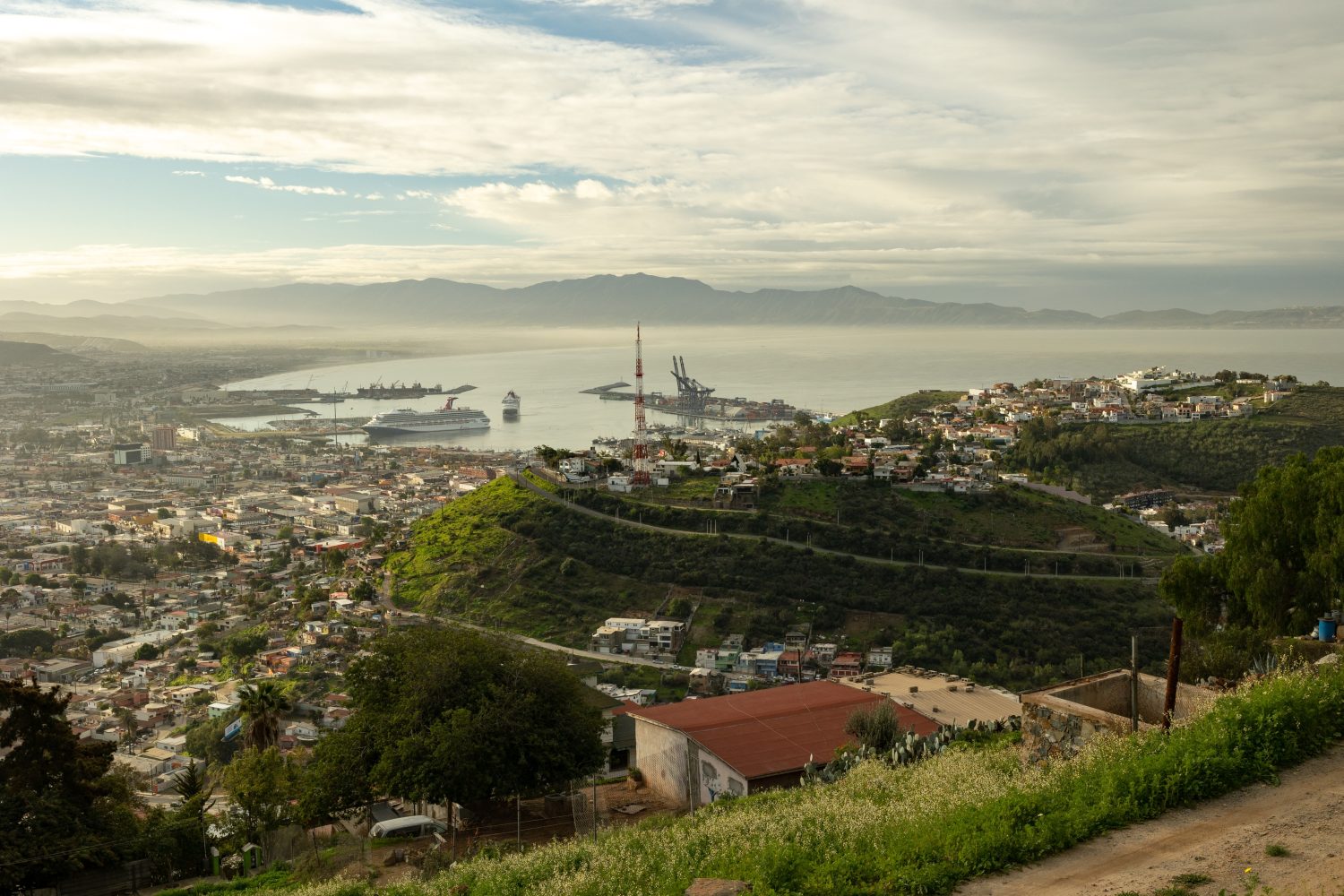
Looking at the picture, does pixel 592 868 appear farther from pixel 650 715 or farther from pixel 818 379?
pixel 818 379

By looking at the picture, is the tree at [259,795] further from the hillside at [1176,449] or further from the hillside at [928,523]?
the hillside at [1176,449]

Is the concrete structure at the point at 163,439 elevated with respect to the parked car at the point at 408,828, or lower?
lower

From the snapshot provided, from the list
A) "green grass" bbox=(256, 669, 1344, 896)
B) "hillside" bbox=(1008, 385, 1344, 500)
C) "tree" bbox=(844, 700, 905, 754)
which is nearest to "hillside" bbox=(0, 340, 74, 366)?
"hillside" bbox=(1008, 385, 1344, 500)

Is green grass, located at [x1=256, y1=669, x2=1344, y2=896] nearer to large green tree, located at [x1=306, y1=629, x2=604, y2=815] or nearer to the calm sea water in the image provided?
large green tree, located at [x1=306, y1=629, x2=604, y2=815]

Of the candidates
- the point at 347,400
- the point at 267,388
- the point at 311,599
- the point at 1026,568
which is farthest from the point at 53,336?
the point at 1026,568

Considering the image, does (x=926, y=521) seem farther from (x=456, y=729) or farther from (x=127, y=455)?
(x=127, y=455)

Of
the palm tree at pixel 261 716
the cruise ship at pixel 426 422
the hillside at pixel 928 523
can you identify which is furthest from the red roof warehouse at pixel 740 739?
the cruise ship at pixel 426 422
